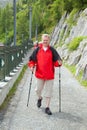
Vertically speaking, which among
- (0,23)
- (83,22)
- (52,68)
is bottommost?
(0,23)

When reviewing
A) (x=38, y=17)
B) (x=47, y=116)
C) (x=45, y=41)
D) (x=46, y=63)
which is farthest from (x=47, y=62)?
(x=38, y=17)

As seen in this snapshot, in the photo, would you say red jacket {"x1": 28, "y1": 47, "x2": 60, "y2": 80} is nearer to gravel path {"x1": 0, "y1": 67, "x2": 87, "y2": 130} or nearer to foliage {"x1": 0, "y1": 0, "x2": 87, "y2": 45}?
gravel path {"x1": 0, "y1": 67, "x2": 87, "y2": 130}

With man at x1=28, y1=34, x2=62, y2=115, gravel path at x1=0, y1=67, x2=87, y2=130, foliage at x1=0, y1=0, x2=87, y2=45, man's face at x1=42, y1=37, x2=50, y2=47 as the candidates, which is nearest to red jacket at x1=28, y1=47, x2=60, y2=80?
man at x1=28, y1=34, x2=62, y2=115

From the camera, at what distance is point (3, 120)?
1018cm

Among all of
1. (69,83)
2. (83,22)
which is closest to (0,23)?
(83,22)

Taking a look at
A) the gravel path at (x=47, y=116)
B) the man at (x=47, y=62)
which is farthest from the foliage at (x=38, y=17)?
the man at (x=47, y=62)

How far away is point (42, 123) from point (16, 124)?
1.84 feet

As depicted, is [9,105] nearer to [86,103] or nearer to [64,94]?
[86,103]

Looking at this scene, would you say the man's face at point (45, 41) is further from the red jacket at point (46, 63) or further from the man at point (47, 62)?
the red jacket at point (46, 63)

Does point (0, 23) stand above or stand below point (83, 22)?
below

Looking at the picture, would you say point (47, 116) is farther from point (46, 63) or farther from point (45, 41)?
point (45, 41)

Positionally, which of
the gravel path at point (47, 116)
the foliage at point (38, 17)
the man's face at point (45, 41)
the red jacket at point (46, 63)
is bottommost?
the foliage at point (38, 17)

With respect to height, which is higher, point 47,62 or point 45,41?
point 45,41

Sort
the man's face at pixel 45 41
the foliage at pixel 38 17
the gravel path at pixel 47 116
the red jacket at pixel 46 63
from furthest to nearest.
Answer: the foliage at pixel 38 17 < the red jacket at pixel 46 63 < the man's face at pixel 45 41 < the gravel path at pixel 47 116
